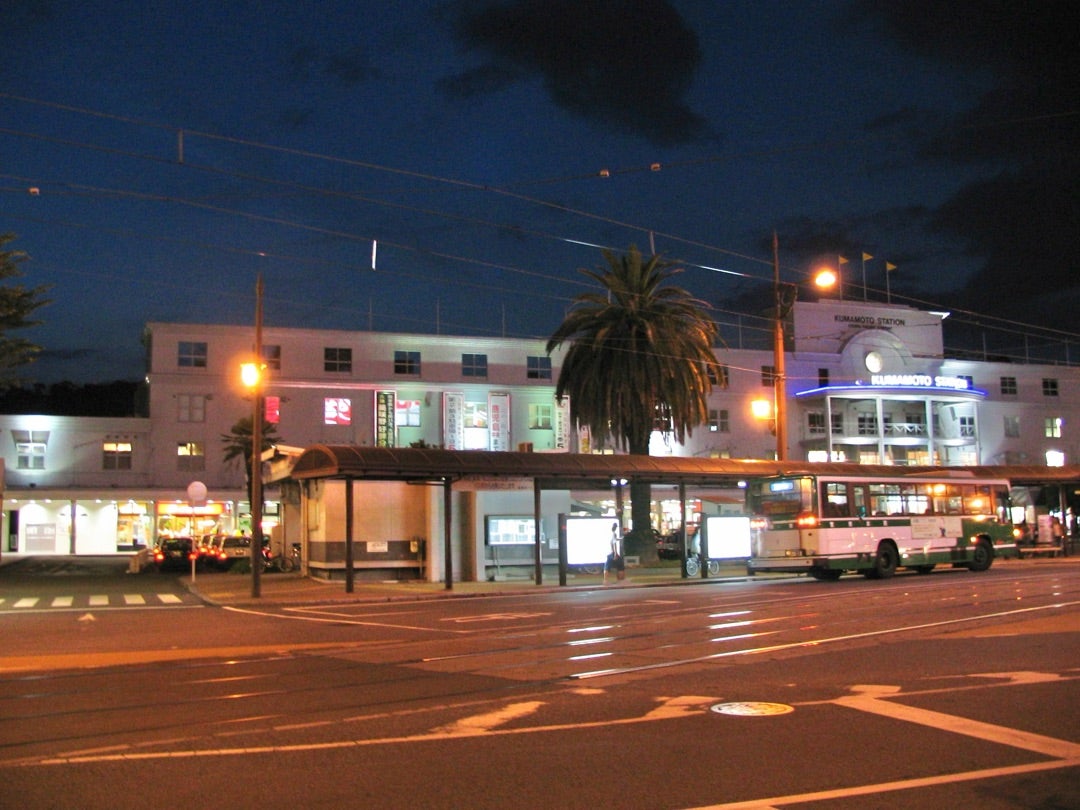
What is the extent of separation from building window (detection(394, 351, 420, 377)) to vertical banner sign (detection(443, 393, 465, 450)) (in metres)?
2.65

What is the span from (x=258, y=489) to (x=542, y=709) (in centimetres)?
2030

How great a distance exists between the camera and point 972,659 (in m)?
13.7

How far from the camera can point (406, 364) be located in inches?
2472

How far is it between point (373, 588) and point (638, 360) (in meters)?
16.2

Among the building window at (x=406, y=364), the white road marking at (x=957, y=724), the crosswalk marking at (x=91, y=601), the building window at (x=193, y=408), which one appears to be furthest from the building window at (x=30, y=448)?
the white road marking at (x=957, y=724)

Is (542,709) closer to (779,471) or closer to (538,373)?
(779,471)

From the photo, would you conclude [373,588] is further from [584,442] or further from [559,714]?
[584,442]

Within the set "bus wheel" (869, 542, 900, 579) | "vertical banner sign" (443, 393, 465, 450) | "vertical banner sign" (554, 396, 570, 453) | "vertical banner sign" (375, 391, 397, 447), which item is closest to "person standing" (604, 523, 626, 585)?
"bus wheel" (869, 542, 900, 579)

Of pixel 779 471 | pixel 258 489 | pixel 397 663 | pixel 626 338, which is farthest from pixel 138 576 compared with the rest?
pixel 397 663

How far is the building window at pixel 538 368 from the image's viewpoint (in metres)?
64.7

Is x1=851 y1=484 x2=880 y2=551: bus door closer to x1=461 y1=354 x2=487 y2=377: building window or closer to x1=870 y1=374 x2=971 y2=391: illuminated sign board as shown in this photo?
x1=461 y1=354 x2=487 y2=377: building window

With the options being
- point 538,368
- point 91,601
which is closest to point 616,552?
point 91,601

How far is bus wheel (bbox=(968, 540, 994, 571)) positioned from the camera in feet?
113

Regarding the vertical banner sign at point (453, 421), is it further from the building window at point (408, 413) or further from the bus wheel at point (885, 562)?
the bus wheel at point (885, 562)
